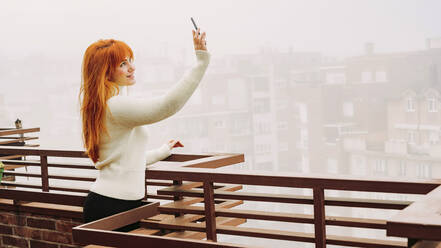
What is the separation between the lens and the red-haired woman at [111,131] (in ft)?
6.74

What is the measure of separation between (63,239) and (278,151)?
3245 cm

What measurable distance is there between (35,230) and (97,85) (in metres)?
2.28

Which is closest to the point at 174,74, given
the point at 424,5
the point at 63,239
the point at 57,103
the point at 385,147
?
the point at 57,103

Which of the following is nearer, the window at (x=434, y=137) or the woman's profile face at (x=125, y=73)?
the woman's profile face at (x=125, y=73)

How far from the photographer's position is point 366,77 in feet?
110

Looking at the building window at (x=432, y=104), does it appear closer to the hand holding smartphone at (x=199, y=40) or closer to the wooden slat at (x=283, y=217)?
the wooden slat at (x=283, y=217)

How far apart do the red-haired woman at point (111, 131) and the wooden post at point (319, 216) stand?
68 cm

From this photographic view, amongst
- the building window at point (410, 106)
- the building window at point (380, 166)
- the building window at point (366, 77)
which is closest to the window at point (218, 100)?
the building window at point (366, 77)

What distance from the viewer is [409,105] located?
30.0 meters

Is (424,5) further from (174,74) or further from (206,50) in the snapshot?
(206,50)

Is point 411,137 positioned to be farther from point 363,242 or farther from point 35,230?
point 363,242

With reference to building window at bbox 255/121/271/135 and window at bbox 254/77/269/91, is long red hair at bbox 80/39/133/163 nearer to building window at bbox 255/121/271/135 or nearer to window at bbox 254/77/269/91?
building window at bbox 255/121/271/135

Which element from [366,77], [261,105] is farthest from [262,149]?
[366,77]

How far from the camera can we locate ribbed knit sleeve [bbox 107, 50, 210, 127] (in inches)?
76.5
